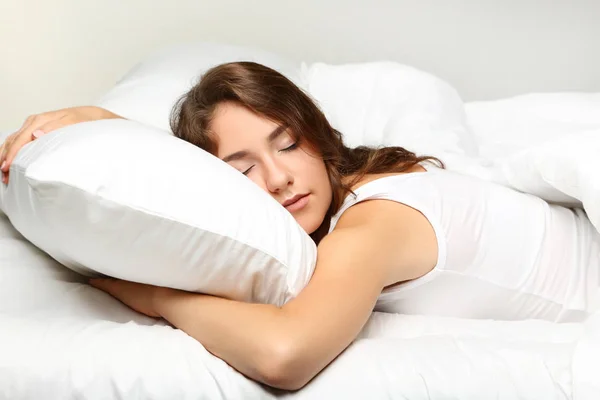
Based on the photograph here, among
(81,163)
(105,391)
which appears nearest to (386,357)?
(105,391)

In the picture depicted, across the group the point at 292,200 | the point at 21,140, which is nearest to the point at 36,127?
the point at 21,140

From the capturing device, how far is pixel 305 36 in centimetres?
200

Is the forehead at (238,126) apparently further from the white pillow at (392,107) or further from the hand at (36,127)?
the white pillow at (392,107)

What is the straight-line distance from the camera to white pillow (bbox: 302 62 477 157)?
155 centimetres

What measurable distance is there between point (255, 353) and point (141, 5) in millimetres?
1379

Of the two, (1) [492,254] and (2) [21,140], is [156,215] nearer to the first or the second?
(2) [21,140]

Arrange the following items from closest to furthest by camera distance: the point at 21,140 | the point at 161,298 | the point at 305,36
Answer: the point at 161,298 → the point at 21,140 → the point at 305,36

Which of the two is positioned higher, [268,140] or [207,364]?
[268,140]

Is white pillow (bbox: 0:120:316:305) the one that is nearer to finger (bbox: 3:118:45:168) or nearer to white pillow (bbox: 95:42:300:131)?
finger (bbox: 3:118:45:168)

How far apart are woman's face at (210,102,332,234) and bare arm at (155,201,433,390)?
154 mm

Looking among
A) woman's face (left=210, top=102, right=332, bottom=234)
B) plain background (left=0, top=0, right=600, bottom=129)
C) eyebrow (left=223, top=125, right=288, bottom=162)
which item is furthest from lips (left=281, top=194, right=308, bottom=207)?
plain background (left=0, top=0, right=600, bottom=129)

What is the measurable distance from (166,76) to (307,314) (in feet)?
2.94

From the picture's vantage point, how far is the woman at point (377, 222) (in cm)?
96

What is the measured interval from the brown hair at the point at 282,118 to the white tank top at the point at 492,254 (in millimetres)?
82
